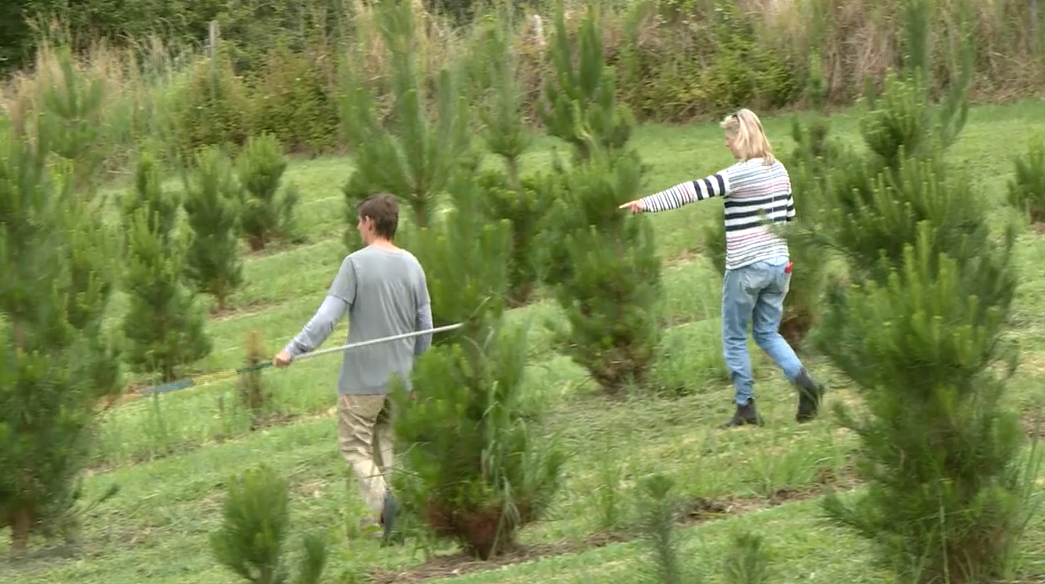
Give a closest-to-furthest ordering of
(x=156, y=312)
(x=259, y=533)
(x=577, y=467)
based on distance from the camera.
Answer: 1. (x=259, y=533)
2. (x=577, y=467)
3. (x=156, y=312)

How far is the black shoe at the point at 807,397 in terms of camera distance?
8.16 m

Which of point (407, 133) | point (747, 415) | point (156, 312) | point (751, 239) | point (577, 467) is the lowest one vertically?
point (577, 467)

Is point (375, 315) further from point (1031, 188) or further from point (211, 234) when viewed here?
point (211, 234)

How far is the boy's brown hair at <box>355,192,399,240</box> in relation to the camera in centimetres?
731

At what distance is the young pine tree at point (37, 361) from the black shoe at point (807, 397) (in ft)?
12.3

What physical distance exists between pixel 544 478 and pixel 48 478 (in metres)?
2.66

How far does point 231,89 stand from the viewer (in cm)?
2788

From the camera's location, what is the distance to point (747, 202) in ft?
26.4

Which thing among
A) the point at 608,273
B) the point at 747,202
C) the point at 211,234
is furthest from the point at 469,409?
the point at 211,234

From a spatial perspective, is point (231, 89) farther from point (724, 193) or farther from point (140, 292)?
point (724, 193)

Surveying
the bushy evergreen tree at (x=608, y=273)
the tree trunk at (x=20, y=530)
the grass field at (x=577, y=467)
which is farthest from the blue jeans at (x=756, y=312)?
the tree trunk at (x=20, y=530)

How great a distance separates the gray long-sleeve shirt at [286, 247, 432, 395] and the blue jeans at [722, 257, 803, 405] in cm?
179

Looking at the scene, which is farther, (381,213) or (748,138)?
(748,138)

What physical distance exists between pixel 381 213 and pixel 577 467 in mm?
1856
